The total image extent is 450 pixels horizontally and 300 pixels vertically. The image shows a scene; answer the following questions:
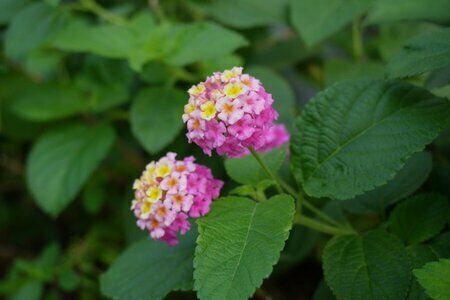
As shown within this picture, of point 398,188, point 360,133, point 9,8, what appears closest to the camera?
point 360,133

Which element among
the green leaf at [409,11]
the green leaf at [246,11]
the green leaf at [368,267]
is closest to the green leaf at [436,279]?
the green leaf at [368,267]

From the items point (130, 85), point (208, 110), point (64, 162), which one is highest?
point (208, 110)

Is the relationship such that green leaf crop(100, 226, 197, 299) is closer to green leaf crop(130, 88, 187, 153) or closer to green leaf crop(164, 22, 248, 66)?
green leaf crop(130, 88, 187, 153)

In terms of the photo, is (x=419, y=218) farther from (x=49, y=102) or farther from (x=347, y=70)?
(x=49, y=102)

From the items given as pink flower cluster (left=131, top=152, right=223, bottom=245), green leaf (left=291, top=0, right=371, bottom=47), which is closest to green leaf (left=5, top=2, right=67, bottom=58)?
green leaf (left=291, top=0, right=371, bottom=47)

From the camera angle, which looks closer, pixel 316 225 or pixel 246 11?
pixel 316 225

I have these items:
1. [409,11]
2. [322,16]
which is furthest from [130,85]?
[409,11]

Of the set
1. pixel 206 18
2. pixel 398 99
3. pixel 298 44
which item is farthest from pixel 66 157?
pixel 398 99

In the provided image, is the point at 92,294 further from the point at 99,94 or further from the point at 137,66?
the point at 137,66
